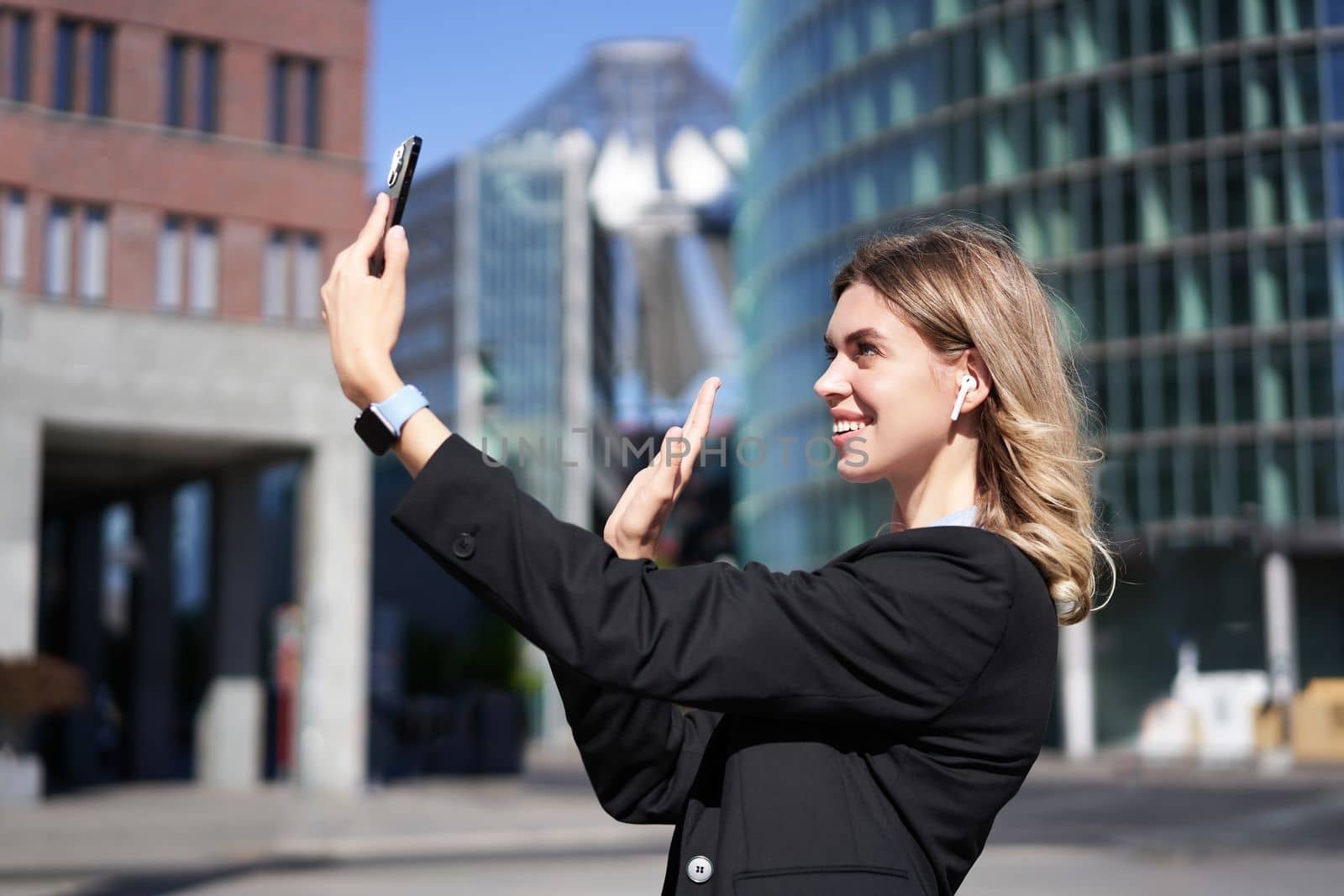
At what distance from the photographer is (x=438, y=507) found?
1725 millimetres

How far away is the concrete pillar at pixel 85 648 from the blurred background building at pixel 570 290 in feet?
32.5

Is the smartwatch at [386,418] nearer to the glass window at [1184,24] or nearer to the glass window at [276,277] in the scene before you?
the glass window at [276,277]

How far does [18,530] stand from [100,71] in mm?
7350

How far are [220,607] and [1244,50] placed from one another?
3395 centimetres

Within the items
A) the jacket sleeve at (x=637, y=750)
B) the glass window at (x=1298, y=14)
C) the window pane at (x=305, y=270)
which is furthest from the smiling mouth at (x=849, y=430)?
the glass window at (x=1298, y=14)

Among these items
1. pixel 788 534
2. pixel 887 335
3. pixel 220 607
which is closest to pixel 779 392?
pixel 788 534

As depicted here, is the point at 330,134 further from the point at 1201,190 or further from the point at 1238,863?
the point at 1201,190

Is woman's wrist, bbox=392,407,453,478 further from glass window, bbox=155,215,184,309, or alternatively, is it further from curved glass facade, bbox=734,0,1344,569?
curved glass facade, bbox=734,0,1344,569

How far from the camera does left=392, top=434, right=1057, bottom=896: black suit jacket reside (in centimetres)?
170

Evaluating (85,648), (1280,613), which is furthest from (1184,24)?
(85,648)

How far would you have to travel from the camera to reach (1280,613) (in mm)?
45312

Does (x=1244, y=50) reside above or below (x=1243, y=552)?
above

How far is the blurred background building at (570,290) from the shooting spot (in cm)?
8012

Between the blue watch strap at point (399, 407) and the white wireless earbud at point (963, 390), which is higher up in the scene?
the white wireless earbud at point (963, 390)
